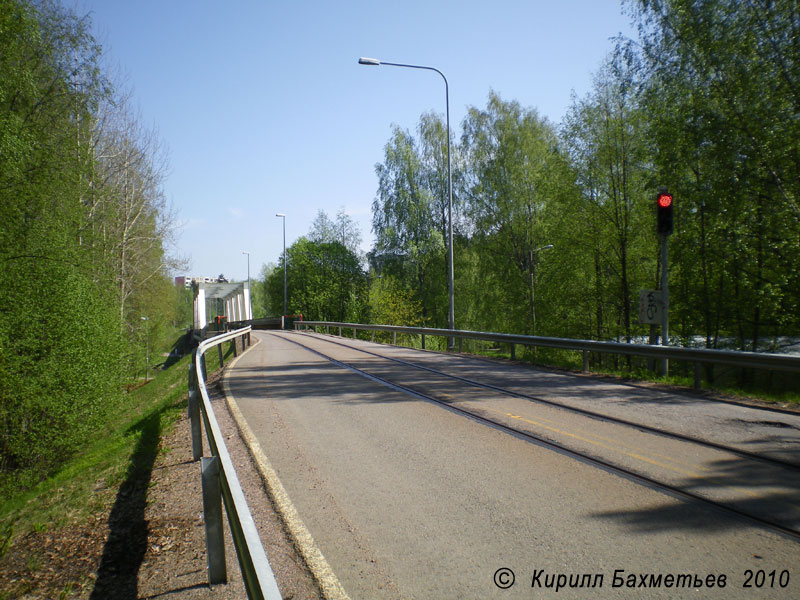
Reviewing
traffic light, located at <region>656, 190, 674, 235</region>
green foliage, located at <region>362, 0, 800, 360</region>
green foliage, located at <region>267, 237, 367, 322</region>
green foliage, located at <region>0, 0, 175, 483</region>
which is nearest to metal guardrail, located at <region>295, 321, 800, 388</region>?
traffic light, located at <region>656, 190, 674, 235</region>

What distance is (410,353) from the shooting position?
17.5 m

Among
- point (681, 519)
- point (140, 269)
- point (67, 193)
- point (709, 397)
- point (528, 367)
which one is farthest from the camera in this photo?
point (140, 269)

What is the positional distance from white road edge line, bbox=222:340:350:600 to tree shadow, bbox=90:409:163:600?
3.48 ft

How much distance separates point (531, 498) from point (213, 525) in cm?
250

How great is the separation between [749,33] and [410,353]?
13221 mm

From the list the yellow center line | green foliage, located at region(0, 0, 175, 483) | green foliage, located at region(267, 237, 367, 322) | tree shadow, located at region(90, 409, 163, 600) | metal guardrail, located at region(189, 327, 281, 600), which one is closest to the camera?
metal guardrail, located at region(189, 327, 281, 600)

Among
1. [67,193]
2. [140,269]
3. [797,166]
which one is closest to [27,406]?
[67,193]

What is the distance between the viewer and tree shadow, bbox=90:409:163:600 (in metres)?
3.80

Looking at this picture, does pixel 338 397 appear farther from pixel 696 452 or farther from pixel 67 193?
pixel 67 193

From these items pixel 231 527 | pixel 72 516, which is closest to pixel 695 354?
pixel 231 527

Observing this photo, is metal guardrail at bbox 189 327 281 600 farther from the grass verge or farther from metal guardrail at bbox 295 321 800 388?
metal guardrail at bbox 295 321 800 388

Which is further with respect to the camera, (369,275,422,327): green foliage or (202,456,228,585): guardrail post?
(369,275,422,327): green foliage

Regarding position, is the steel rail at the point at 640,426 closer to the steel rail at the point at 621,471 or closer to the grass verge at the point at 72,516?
the steel rail at the point at 621,471

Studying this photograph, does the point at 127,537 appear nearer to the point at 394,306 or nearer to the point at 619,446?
the point at 619,446
